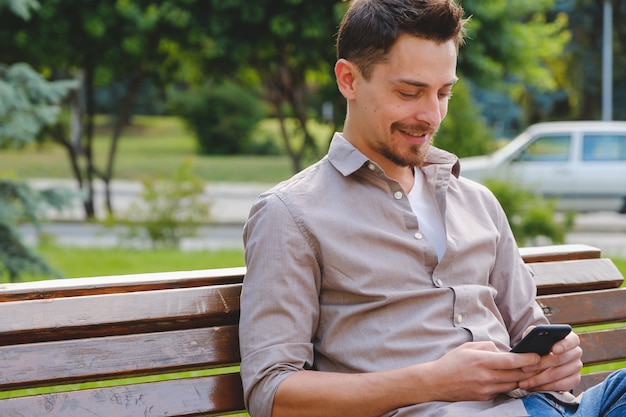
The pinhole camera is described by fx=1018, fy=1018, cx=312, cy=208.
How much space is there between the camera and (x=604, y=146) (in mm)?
15898

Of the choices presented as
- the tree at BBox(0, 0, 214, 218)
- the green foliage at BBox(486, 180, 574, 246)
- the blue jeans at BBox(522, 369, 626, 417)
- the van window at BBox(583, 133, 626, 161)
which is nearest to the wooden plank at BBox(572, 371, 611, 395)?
the blue jeans at BBox(522, 369, 626, 417)

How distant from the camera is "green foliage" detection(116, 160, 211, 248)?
37.5ft

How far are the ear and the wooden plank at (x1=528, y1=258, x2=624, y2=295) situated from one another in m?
0.91

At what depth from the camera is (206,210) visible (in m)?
11.5

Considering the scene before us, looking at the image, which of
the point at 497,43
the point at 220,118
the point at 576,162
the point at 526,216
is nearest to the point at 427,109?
the point at 526,216

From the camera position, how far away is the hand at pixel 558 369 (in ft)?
7.69

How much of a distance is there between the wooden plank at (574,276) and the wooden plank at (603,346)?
0.15 metres

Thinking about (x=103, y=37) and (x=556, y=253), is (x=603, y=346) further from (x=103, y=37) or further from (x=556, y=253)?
(x=103, y=37)

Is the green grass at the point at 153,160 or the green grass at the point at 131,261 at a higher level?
the green grass at the point at 131,261

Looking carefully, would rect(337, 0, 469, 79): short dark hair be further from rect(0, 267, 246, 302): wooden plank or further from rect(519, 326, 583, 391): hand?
rect(519, 326, 583, 391): hand

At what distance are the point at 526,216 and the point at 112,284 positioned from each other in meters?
7.74

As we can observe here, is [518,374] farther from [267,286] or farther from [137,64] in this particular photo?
[137,64]

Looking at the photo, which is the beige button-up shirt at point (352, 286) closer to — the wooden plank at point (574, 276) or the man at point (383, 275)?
the man at point (383, 275)

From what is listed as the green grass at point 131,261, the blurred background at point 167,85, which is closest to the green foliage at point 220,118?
the blurred background at point 167,85
